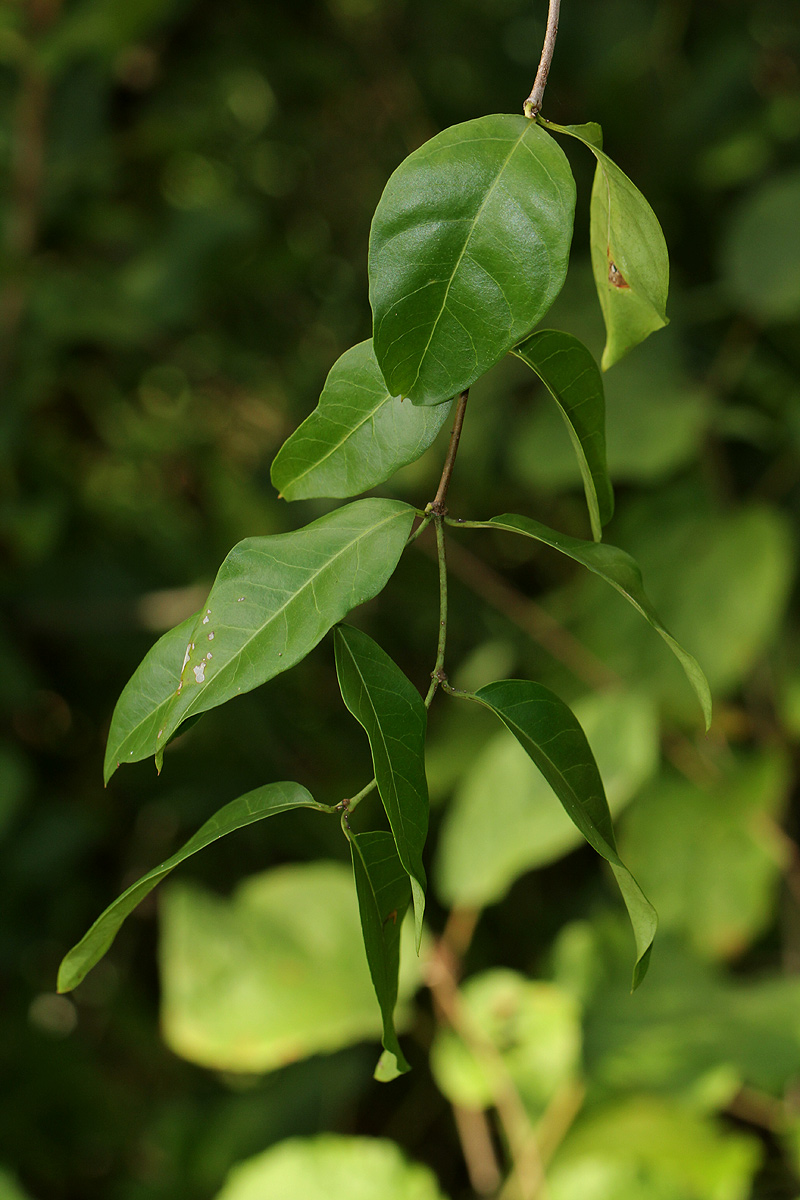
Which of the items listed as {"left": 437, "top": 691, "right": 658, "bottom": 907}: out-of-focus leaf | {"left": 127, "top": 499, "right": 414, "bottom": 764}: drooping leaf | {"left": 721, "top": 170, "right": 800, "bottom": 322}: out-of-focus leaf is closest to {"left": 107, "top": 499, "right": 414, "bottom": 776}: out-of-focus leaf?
{"left": 127, "top": 499, "right": 414, "bottom": 764}: drooping leaf

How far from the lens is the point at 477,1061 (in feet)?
2.54

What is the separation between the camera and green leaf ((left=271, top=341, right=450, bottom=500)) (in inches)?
10.7

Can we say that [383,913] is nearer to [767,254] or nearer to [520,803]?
[520,803]

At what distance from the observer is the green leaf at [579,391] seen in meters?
0.27

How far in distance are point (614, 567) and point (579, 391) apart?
5 centimetres

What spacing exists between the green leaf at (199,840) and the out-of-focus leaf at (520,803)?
1.63ft

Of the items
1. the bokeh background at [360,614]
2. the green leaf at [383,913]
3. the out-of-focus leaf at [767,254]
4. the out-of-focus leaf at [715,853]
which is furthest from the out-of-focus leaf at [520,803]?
the green leaf at [383,913]

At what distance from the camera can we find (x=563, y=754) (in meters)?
0.27

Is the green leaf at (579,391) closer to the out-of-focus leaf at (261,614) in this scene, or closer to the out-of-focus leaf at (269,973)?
the out-of-focus leaf at (261,614)

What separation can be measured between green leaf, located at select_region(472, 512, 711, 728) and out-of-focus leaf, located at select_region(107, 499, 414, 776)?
3 cm

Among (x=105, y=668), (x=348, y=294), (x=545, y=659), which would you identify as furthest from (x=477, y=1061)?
(x=348, y=294)

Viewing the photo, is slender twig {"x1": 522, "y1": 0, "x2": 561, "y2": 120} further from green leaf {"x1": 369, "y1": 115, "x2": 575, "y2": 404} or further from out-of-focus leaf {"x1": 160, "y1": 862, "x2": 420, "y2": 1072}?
out-of-focus leaf {"x1": 160, "y1": 862, "x2": 420, "y2": 1072}

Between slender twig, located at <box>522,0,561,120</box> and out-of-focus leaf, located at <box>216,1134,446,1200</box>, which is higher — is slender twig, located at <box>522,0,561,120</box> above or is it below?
above

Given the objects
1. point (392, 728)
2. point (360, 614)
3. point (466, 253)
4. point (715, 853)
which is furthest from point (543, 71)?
point (360, 614)
